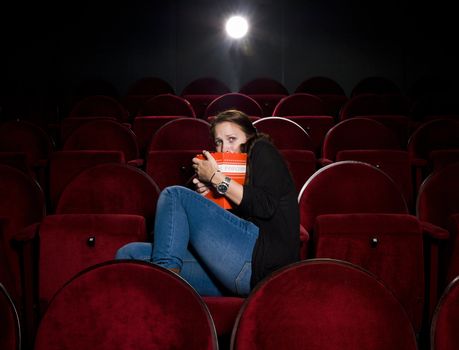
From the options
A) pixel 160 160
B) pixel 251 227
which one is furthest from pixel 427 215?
pixel 160 160

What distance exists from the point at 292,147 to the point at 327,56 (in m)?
1.10

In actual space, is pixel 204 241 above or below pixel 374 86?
below

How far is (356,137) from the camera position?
3.28 ft

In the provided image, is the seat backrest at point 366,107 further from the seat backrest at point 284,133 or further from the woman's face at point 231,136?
the woman's face at point 231,136

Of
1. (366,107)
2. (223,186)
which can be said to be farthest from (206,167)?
(366,107)

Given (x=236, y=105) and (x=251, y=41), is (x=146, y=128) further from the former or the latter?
(x=251, y=41)

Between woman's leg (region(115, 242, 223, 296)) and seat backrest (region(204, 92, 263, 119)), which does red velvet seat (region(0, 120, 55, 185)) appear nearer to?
seat backrest (region(204, 92, 263, 119))

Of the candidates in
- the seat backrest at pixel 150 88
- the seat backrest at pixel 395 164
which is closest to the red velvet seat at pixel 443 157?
the seat backrest at pixel 395 164

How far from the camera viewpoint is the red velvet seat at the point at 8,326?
0.38m

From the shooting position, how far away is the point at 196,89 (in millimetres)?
1729

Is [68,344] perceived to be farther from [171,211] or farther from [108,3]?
[108,3]

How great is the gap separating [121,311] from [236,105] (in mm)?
921

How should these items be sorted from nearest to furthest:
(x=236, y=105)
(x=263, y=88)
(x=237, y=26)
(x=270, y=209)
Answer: (x=270, y=209)
(x=236, y=105)
(x=263, y=88)
(x=237, y=26)

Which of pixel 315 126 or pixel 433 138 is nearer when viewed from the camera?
pixel 433 138
